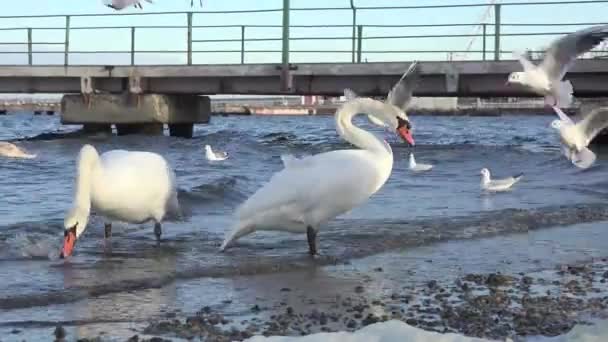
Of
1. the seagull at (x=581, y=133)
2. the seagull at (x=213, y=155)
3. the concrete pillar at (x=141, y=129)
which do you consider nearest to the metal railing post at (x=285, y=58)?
the seagull at (x=213, y=155)

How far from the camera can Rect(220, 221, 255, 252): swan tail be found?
7895 millimetres

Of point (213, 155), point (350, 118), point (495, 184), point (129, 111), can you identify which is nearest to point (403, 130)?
point (350, 118)

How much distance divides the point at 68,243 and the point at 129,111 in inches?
718

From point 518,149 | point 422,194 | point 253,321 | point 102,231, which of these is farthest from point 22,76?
point 253,321

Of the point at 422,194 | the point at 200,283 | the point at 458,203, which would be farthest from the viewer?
the point at 422,194

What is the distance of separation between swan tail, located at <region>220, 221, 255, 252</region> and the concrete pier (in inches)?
693

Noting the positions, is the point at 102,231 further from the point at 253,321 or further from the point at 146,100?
the point at 146,100

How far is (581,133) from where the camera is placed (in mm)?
12289

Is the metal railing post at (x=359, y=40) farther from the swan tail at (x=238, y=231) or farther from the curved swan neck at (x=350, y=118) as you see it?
the swan tail at (x=238, y=231)

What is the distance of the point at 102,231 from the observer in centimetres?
931

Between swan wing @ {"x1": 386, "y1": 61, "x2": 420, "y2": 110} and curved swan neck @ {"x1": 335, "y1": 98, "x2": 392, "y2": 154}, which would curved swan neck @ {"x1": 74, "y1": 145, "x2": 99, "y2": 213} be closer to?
curved swan neck @ {"x1": 335, "y1": 98, "x2": 392, "y2": 154}

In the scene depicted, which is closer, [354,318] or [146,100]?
[354,318]

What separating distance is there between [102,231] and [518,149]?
16.8 m

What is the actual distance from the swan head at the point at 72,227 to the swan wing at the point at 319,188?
1.18m
